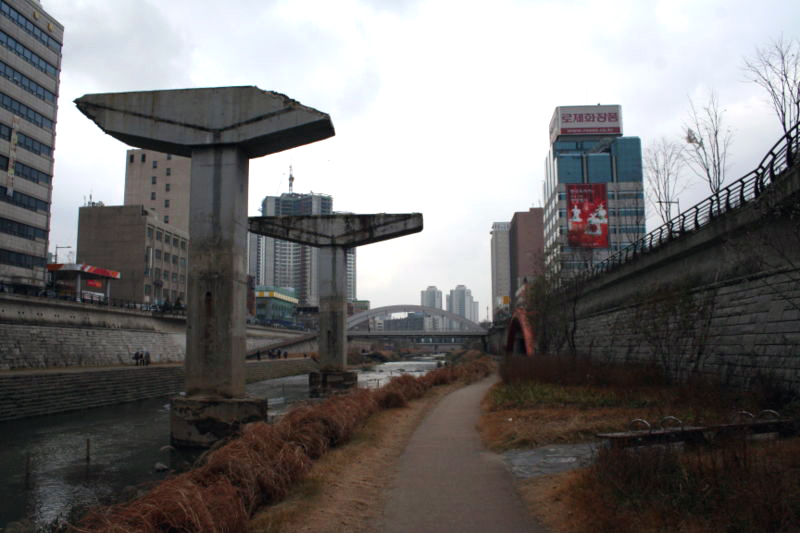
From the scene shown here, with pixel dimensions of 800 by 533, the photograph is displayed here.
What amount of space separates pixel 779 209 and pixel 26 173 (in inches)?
2448

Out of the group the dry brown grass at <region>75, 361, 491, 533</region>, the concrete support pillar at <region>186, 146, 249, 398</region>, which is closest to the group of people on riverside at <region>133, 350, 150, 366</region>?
the concrete support pillar at <region>186, 146, 249, 398</region>

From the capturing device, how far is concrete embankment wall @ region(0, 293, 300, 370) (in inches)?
1391

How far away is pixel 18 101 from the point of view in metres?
54.0

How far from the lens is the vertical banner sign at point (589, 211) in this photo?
247 feet

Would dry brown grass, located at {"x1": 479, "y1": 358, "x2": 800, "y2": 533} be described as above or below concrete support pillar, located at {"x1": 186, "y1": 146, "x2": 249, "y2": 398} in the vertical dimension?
below

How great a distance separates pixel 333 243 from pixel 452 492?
106ft

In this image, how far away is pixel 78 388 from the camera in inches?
1212

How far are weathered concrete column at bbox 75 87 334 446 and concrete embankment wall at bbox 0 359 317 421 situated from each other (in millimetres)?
12542

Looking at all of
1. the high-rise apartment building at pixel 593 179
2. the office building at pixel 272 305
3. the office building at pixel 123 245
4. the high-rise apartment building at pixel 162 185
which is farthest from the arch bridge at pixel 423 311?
the office building at pixel 123 245

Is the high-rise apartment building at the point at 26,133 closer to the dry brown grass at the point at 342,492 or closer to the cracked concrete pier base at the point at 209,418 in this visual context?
the cracked concrete pier base at the point at 209,418

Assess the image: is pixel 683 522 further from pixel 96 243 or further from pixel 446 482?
pixel 96 243

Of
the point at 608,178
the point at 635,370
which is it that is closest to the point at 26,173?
the point at 635,370

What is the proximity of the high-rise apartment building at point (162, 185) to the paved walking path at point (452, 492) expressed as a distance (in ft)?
331

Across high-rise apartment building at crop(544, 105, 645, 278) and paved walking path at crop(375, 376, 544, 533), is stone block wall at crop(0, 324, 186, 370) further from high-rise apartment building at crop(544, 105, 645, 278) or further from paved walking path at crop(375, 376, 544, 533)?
high-rise apartment building at crop(544, 105, 645, 278)
